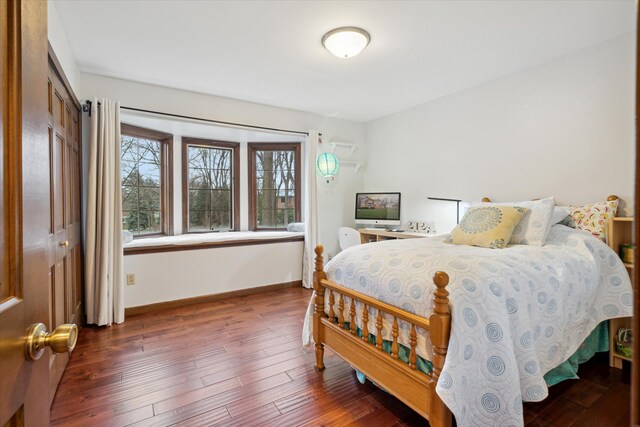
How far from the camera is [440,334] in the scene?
1327mm

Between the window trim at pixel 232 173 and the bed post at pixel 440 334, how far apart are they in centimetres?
344

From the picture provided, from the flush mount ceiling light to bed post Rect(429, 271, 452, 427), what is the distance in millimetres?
1824

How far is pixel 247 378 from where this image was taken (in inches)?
80.1

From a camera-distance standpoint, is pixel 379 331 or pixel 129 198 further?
pixel 129 198

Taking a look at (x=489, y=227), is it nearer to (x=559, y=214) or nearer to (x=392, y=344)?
(x=559, y=214)

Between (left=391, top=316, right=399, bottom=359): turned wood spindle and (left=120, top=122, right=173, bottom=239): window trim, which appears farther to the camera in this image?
(left=120, top=122, right=173, bottom=239): window trim

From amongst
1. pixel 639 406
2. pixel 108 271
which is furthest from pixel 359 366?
pixel 108 271

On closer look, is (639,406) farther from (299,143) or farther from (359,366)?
(299,143)

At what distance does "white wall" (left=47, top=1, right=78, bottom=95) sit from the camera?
1915mm

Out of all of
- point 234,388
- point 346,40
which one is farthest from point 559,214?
point 234,388

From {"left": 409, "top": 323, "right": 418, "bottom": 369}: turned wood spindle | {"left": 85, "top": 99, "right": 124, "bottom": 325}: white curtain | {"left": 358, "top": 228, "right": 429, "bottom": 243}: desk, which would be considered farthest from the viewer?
{"left": 358, "top": 228, "right": 429, "bottom": 243}: desk

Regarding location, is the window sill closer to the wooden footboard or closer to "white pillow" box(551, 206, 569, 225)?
the wooden footboard

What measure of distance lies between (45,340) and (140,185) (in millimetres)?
3544

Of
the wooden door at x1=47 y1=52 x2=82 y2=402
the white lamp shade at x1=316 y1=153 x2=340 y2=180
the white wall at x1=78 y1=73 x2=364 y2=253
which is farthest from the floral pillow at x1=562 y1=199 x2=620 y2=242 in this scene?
the wooden door at x1=47 y1=52 x2=82 y2=402
